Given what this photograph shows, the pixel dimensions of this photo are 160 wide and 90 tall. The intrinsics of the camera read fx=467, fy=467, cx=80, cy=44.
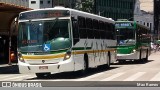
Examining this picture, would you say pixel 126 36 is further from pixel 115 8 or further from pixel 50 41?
pixel 115 8

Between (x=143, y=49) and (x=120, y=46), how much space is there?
16.1 ft

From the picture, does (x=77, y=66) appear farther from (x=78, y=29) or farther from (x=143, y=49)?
(x=143, y=49)

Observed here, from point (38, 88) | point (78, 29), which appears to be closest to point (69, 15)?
point (78, 29)

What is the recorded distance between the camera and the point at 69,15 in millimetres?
20266

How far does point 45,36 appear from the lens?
1989cm

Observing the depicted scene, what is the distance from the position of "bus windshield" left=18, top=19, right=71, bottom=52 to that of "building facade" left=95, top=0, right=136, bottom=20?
9609cm

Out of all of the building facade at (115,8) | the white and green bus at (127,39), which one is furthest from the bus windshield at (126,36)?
the building facade at (115,8)

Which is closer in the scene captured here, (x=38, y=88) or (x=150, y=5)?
(x=38, y=88)

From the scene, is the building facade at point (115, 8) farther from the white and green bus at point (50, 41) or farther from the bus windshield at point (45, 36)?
the bus windshield at point (45, 36)

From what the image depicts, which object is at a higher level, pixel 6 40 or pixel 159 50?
pixel 6 40

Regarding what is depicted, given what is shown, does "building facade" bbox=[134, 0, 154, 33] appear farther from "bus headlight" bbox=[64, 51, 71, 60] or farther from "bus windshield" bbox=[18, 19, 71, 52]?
"bus headlight" bbox=[64, 51, 71, 60]

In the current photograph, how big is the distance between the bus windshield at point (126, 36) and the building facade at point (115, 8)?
8125 cm

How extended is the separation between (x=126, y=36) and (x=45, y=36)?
51.7ft

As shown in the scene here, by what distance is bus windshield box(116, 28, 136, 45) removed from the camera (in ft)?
114
